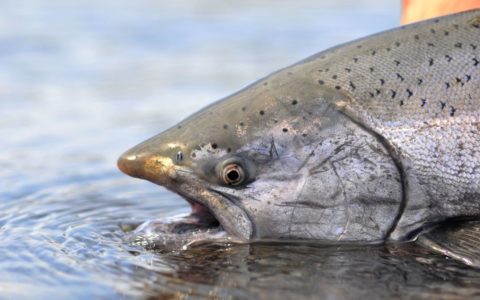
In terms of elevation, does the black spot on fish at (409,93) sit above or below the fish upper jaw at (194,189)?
above

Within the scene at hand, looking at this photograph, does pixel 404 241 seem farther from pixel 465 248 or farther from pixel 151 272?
pixel 151 272

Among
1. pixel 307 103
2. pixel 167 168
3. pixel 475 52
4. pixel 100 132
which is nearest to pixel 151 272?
pixel 167 168

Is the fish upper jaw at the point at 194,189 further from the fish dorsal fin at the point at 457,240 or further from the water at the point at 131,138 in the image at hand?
the fish dorsal fin at the point at 457,240

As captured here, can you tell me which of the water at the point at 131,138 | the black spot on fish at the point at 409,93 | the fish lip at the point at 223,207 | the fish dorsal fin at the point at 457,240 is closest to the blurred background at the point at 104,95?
the water at the point at 131,138

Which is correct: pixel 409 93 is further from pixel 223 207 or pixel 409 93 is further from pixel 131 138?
pixel 131 138

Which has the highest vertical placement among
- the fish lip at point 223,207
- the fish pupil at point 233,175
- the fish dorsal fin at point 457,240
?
the fish pupil at point 233,175

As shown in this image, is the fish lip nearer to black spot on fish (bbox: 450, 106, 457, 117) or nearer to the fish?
the fish

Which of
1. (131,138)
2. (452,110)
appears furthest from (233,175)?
(131,138)
